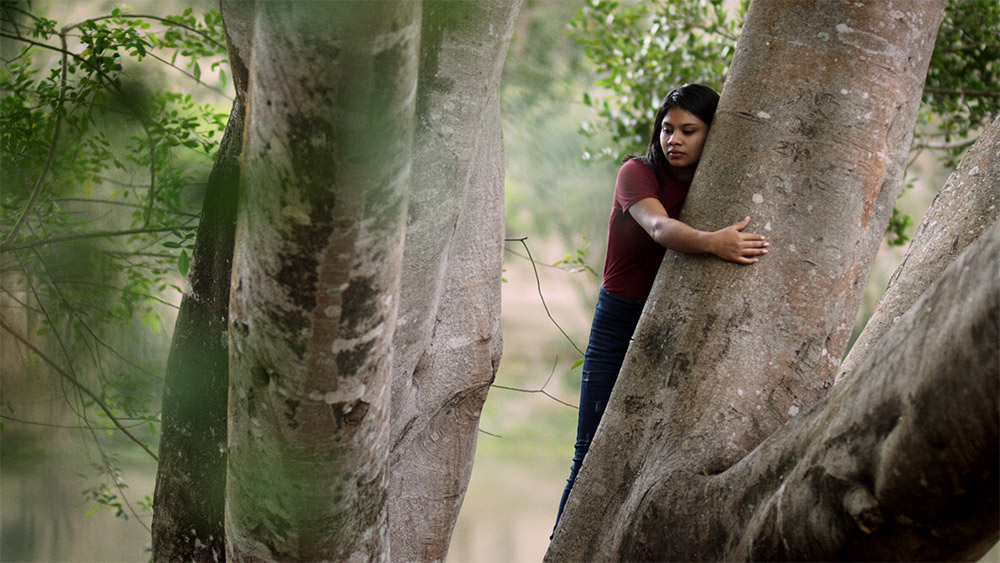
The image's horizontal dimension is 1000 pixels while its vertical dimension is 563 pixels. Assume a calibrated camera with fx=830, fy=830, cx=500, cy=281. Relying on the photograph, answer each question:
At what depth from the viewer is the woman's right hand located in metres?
1.73

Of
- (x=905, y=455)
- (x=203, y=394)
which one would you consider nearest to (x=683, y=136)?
(x=905, y=455)

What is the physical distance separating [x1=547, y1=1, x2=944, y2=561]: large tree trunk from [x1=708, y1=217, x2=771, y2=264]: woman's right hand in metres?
0.02

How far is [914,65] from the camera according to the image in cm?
182

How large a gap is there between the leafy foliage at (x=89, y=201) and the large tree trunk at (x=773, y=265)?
1403 mm

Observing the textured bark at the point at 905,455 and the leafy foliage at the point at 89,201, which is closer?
the textured bark at the point at 905,455

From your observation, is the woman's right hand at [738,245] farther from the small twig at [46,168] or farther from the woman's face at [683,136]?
the small twig at [46,168]

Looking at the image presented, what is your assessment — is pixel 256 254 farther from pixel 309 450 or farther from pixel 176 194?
pixel 176 194

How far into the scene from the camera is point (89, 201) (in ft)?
9.15

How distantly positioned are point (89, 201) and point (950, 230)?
2.60 meters

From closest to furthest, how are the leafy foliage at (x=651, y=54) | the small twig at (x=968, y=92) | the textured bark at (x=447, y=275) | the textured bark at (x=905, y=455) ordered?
1. the textured bark at (x=905, y=455)
2. the textured bark at (x=447, y=275)
3. the small twig at (x=968, y=92)
4. the leafy foliage at (x=651, y=54)

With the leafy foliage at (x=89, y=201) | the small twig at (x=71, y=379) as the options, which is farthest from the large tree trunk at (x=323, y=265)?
the small twig at (x=71, y=379)

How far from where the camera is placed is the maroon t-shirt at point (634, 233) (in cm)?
206

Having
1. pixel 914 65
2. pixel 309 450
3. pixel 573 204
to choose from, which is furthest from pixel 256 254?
pixel 573 204

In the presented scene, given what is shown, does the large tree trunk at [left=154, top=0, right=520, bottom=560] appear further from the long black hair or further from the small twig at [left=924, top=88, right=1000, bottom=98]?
the small twig at [left=924, top=88, right=1000, bottom=98]
